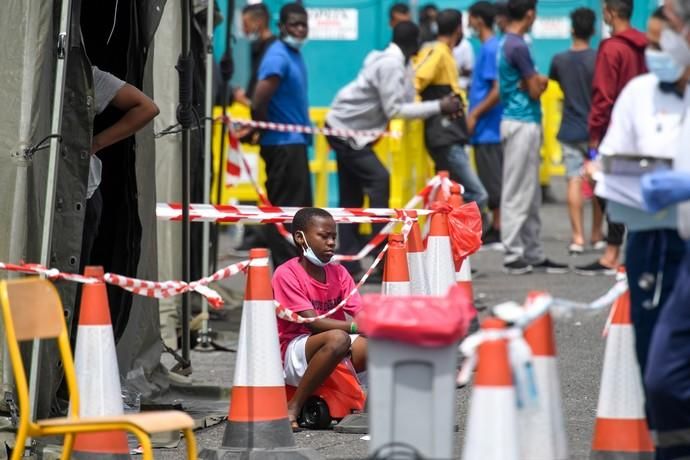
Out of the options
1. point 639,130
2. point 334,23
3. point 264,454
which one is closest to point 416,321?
point 639,130

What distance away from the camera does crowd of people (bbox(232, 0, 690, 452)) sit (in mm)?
5266

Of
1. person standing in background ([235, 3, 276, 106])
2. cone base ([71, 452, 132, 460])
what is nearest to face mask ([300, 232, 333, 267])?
cone base ([71, 452, 132, 460])

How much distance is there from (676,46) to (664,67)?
0.12m

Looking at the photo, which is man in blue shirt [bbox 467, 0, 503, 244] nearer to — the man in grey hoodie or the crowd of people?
the crowd of people

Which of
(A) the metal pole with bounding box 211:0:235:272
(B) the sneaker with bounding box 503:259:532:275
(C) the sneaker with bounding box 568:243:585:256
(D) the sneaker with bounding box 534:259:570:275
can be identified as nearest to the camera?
(A) the metal pole with bounding box 211:0:235:272

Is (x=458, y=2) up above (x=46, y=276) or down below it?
above

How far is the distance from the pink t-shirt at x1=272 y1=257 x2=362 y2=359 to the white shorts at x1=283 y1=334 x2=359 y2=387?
48 millimetres

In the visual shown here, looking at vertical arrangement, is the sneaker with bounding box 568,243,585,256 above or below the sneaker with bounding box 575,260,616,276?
above

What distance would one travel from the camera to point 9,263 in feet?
22.3

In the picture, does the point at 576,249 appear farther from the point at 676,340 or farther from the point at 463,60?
the point at 676,340

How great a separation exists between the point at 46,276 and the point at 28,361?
0.43 metres

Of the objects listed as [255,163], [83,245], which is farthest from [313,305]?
[255,163]

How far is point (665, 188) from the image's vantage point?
5.00m

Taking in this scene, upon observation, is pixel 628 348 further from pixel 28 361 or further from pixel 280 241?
pixel 280 241
